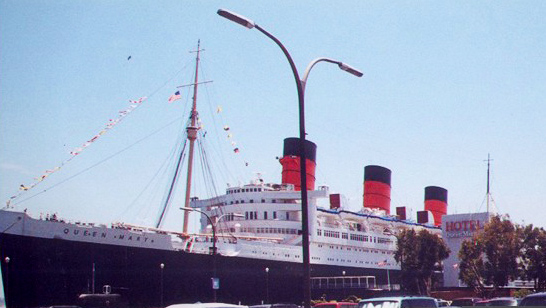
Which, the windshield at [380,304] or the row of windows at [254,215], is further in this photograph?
the row of windows at [254,215]

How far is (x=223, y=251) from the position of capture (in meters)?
48.5

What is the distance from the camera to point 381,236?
6931 cm

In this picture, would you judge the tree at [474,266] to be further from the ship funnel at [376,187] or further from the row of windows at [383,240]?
the ship funnel at [376,187]

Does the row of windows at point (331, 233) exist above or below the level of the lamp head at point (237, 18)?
below

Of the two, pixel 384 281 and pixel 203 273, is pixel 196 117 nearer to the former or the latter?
pixel 203 273

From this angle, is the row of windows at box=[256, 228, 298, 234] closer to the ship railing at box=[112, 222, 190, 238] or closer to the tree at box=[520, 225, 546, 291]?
the ship railing at box=[112, 222, 190, 238]

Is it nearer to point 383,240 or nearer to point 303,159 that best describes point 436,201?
point 383,240

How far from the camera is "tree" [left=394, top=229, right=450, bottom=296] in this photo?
5875 cm

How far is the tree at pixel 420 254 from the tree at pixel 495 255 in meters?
8.22

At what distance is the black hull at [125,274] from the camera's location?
37.6m

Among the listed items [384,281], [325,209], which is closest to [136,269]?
[325,209]

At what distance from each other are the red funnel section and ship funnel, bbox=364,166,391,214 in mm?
12295

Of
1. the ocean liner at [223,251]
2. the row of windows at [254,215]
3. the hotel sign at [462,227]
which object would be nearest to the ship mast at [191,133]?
the ocean liner at [223,251]

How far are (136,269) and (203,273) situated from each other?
6.06 m
